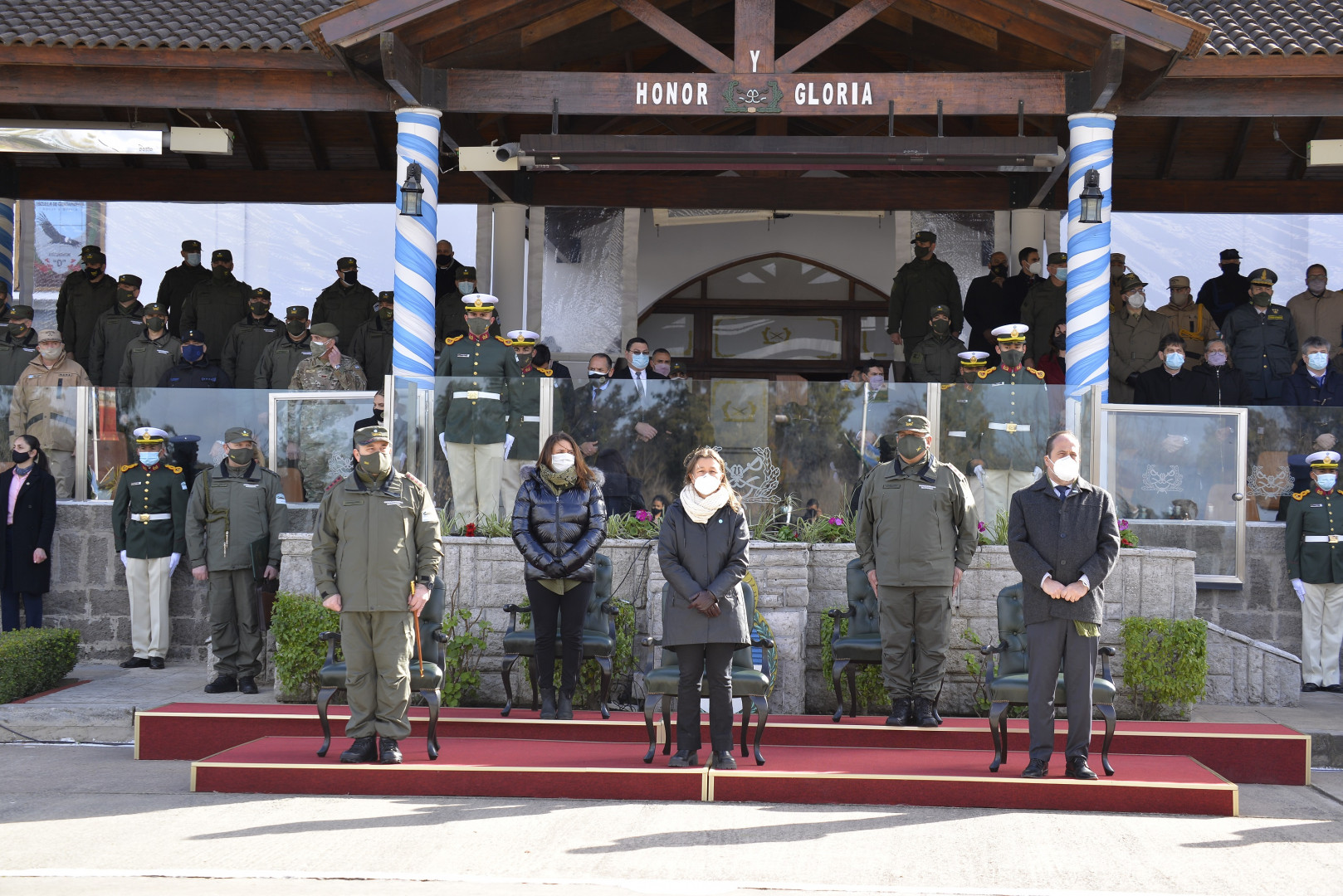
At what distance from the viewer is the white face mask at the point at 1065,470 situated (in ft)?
24.7

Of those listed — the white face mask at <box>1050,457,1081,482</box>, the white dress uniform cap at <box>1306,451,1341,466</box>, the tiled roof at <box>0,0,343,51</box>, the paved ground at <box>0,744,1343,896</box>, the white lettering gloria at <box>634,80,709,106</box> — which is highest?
the tiled roof at <box>0,0,343,51</box>

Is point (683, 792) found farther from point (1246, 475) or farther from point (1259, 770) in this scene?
point (1246, 475)

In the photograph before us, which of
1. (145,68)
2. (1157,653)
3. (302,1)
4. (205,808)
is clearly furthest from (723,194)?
(205,808)

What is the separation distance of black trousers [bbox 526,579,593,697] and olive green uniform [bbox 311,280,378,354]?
660 centimetres

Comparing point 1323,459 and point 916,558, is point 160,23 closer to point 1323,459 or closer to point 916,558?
point 916,558

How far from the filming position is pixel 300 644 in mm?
9758

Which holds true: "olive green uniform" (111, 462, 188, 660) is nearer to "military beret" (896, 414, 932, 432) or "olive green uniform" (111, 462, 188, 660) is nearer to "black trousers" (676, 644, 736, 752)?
"black trousers" (676, 644, 736, 752)

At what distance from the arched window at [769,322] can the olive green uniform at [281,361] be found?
19.8 ft

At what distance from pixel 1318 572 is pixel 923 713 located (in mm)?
3962

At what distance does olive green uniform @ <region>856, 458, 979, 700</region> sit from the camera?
340 inches

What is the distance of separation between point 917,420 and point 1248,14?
5228 mm

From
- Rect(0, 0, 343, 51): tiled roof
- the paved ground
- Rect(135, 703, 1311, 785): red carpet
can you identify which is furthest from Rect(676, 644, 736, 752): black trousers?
Rect(0, 0, 343, 51): tiled roof

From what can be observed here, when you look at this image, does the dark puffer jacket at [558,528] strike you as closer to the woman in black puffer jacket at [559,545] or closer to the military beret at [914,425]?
the woman in black puffer jacket at [559,545]

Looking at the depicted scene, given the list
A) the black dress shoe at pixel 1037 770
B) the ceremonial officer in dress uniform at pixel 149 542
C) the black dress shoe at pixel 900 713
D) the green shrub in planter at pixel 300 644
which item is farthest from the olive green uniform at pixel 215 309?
the black dress shoe at pixel 1037 770
